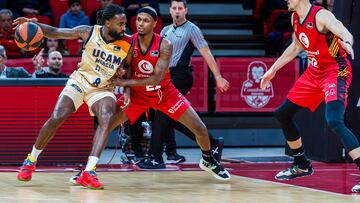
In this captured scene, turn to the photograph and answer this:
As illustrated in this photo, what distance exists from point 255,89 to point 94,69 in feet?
19.7

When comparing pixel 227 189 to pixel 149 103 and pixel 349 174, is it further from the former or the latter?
pixel 349 174

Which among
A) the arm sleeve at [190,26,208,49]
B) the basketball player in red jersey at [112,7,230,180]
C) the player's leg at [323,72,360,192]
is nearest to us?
the player's leg at [323,72,360,192]

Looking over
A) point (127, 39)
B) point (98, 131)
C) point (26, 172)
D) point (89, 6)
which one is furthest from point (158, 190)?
point (89, 6)

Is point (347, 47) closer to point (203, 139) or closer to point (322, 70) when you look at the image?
point (322, 70)

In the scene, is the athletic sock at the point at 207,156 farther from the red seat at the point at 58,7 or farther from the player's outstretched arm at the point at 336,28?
the red seat at the point at 58,7

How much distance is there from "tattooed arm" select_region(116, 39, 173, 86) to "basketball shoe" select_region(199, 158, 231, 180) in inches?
50.2

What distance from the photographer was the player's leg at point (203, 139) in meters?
9.87

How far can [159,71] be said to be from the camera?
9.59m

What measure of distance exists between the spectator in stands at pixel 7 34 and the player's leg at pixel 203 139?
5.97m

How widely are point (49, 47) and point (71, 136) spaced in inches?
136

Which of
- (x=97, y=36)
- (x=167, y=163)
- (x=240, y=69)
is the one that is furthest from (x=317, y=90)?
(x=240, y=69)

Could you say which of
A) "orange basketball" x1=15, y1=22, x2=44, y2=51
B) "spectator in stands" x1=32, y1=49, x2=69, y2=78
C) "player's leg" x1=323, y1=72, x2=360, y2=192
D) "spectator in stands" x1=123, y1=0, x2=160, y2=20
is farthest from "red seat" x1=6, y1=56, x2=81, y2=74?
"player's leg" x1=323, y1=72, x2=360, y2=192

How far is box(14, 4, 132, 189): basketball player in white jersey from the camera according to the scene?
9.38m

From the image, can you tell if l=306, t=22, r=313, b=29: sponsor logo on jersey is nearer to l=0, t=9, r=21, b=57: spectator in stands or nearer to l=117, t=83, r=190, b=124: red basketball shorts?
l=117, t=83, r=190, b=124: red basketball shorts
